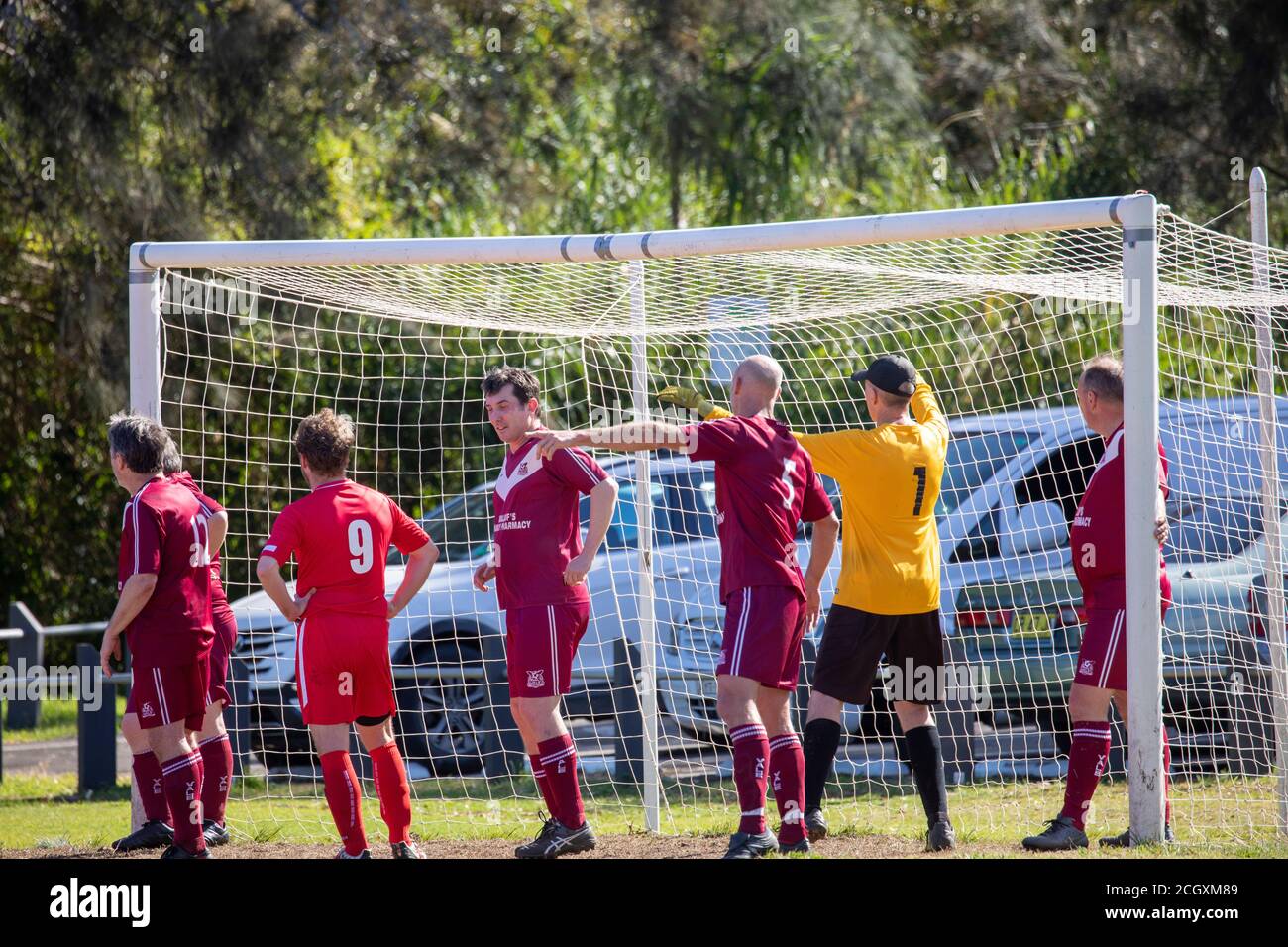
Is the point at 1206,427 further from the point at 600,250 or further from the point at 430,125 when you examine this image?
the point at 430,125

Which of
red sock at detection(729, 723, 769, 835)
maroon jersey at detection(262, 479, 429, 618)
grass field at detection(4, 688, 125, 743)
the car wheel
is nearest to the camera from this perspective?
red sock at detection(729, 723, 769, 835)

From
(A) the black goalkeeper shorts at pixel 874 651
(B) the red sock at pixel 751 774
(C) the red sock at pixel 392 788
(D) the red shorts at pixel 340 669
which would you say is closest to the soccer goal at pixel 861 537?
(A) the black goalkeeper shorts at pixel 874 651

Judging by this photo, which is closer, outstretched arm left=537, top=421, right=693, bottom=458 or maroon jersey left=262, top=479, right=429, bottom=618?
outstretched arm left=537, top=421, right=693, bottom=458

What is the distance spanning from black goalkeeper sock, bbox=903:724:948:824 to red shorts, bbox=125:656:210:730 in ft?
9.32

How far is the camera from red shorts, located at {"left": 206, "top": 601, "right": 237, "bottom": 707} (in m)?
6.32

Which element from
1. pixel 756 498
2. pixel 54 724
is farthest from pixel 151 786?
pixel 54 724

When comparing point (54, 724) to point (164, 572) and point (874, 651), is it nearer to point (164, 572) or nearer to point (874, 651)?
point (164, 572)

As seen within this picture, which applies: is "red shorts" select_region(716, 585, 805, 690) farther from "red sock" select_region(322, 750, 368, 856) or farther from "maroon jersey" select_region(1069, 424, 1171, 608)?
"red sock" select_region(322, 750, 368, 856)

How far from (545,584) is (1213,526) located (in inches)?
153

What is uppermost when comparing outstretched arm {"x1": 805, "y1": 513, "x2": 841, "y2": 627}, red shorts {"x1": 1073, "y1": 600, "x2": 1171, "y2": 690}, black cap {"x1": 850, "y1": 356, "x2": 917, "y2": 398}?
black cap {"x1": 850, "y1": 356, "x2": 917, "y2": 398}

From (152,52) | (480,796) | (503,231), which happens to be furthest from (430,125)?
(480,796)

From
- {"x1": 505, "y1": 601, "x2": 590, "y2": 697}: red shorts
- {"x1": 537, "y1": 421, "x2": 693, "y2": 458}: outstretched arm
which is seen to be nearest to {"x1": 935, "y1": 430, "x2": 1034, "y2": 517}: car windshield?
{"x1": 505, "y1": 601, "x2": 590, "y2": 697}: red shorts

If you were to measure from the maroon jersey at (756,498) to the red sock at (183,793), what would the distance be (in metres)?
2.21
